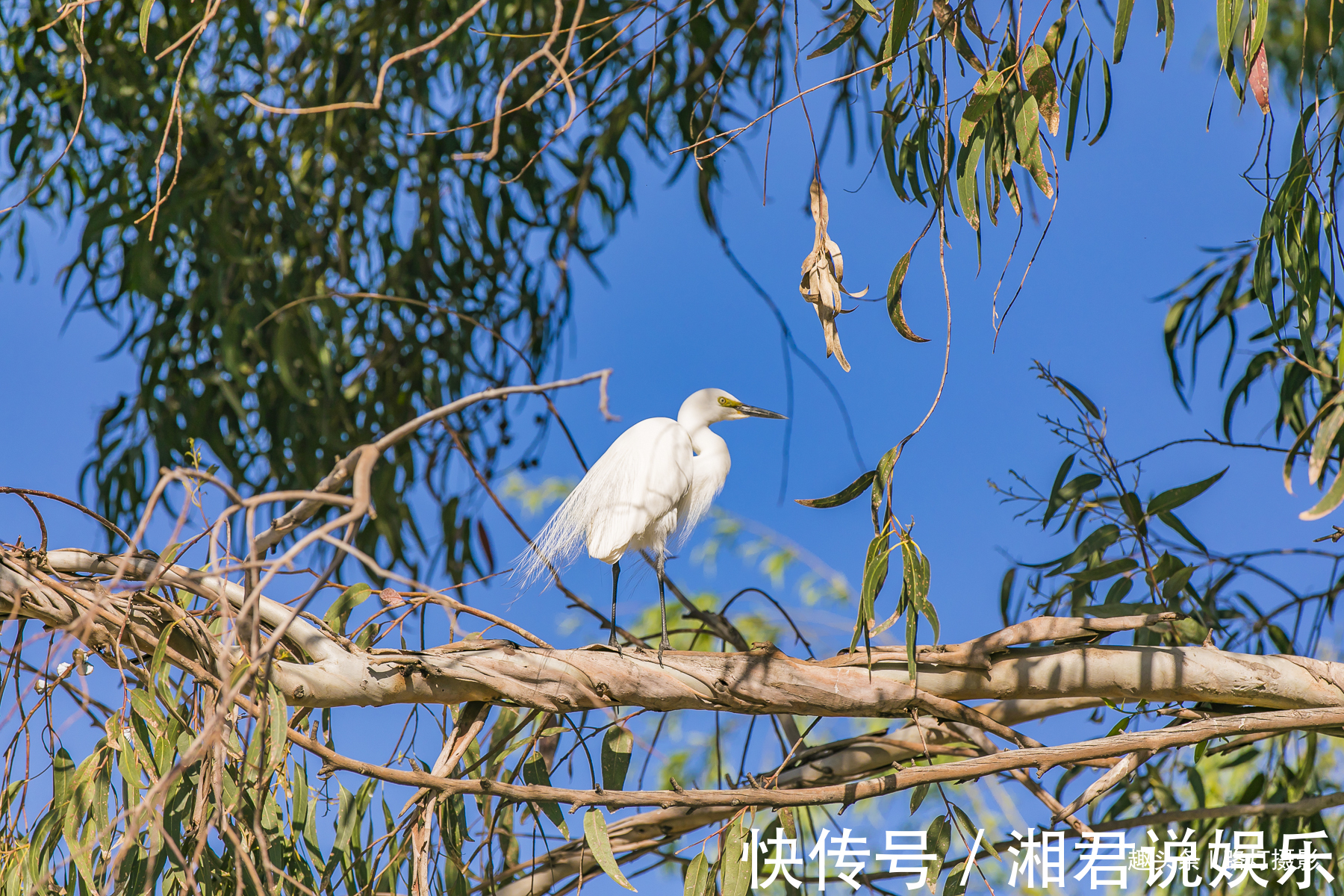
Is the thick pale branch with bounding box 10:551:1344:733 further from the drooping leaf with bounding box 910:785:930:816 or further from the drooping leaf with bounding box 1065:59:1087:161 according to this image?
the drooping leaf with bounding box 1065:59:1087:161

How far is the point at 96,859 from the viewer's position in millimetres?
1231

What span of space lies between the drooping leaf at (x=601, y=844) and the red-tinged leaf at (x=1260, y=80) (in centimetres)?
101

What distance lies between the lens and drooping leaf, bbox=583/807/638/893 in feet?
3.92

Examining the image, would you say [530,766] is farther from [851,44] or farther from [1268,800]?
[1268,800]

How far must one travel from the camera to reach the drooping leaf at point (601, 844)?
47.1 inches

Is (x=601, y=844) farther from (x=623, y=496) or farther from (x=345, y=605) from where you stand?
(x=623, y=496)

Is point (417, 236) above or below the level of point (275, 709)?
above

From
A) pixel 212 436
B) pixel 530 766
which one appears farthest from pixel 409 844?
pixel 212 436

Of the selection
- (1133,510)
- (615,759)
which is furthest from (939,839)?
(1133,510)

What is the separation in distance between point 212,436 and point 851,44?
1.88 m

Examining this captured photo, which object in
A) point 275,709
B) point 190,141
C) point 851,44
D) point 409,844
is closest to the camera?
point 275,709

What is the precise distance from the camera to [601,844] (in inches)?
47.7

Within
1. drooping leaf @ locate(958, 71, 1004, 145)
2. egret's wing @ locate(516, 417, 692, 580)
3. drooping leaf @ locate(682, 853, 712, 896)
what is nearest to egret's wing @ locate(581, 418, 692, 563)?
egret's wing @ locate(516, 417, 692, 580)

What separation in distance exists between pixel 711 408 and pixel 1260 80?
1.23 metres
